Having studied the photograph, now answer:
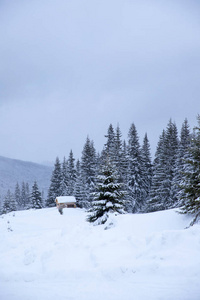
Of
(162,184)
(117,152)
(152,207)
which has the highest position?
(117,152)

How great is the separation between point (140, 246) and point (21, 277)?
3.67 m

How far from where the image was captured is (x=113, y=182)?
15.9m

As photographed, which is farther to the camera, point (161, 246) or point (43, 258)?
point (43, 258)

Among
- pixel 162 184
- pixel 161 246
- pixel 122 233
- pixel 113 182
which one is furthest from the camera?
pixel 162 184

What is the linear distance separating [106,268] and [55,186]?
4402cm

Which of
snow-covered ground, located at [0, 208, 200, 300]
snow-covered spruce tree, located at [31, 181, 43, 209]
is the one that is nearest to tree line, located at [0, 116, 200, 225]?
snow-covered spruce tree, located at [31, 181, 43, 209]

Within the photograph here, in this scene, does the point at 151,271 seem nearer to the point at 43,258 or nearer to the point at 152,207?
the point at 43,258

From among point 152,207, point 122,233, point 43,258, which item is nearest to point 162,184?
point 152,207

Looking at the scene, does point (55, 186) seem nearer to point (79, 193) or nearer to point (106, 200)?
point (79, 193)

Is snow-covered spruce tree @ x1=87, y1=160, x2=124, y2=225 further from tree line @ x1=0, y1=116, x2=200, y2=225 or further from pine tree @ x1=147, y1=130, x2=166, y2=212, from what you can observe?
pine tree @ x1=147, y1=130, x2=166, y2=212

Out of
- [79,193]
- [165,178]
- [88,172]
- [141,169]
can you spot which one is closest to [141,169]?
[141,169]

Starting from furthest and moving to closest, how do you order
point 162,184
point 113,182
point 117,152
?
point 117,152 → point 162,184 → point 113,182

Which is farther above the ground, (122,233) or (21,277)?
(122,233)

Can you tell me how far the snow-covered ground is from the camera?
456 cm
